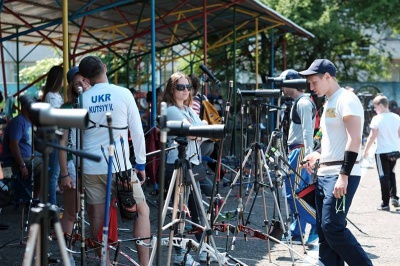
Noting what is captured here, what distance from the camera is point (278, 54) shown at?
28266 millimetres

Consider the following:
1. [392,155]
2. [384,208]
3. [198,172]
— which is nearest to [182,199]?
[198,172]

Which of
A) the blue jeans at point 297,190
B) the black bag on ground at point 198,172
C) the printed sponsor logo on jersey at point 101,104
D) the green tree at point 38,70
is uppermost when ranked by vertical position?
the green tree at point 38,70

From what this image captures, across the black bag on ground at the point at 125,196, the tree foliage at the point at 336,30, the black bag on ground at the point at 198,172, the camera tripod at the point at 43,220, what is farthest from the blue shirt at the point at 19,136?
the tree foliage at the point at 336,30

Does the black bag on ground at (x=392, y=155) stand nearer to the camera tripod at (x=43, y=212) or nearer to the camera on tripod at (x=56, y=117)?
the camera tripod at (x=43, y=212)

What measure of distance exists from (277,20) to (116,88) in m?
11.8

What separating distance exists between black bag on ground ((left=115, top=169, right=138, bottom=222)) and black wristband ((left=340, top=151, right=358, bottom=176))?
1657mm

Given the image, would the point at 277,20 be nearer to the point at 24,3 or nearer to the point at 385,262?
the point at 24,3

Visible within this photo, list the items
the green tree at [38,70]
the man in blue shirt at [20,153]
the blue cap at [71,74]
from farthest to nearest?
1. the green tree at [38,70]
2. the man in blue shirt at [20,153]
3. the blue cap at [71,74]

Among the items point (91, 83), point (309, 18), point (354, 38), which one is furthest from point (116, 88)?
point (354, 38)

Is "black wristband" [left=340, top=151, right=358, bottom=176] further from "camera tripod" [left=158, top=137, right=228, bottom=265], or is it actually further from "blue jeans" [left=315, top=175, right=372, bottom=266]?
"camera tripod" [left=158, top=137, right=228, bottom=265]

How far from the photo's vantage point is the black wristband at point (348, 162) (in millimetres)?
5383

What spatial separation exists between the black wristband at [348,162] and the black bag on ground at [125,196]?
1.66 metres

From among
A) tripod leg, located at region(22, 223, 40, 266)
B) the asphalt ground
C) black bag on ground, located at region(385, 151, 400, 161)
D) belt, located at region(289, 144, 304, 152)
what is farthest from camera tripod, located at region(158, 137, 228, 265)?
black bag on ground, located at region(385, 151, 400, 161)

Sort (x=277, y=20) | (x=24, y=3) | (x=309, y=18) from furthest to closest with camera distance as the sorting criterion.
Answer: (x=309, y=18) < (x=277, y=20) < (x=24, y=3)
